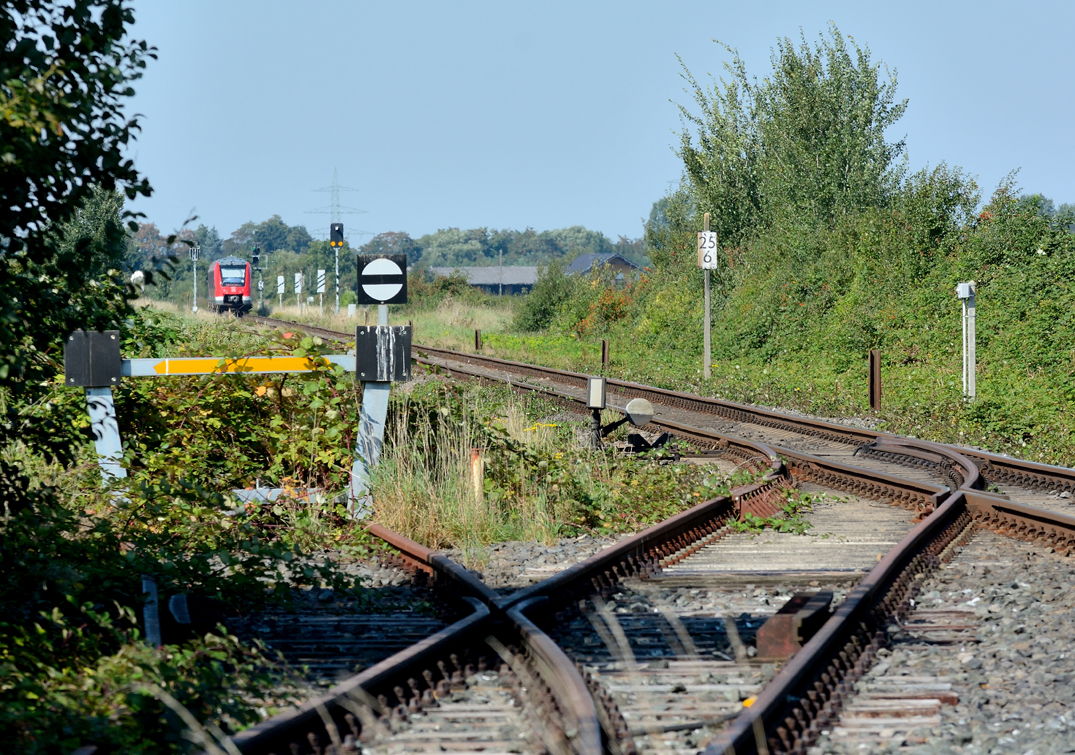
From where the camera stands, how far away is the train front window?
176 feet

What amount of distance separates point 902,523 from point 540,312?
31323 mm

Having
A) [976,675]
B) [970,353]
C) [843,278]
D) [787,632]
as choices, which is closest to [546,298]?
[843,278]

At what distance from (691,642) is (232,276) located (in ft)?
171

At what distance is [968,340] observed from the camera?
15727mm

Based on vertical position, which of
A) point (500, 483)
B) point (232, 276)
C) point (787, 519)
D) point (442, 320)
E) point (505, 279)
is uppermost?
point (505, 279)

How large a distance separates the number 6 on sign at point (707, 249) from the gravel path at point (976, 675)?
16763 millimetres

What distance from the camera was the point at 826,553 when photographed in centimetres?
708

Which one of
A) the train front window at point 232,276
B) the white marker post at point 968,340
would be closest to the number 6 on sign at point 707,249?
the white marker post at point 968,340

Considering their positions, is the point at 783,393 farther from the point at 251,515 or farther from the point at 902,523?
the point at 251,515

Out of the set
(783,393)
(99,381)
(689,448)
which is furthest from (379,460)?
(783,393)

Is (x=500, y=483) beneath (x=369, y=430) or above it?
beneath

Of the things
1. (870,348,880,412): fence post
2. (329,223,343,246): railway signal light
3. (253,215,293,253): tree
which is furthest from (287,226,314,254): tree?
(870,348,880,412): fence post

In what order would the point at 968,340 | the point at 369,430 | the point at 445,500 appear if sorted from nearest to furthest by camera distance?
the point at 445,500 → the point at 369,430 → the point at 968,340

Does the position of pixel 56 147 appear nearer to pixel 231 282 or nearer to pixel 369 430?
pixel 369 430
